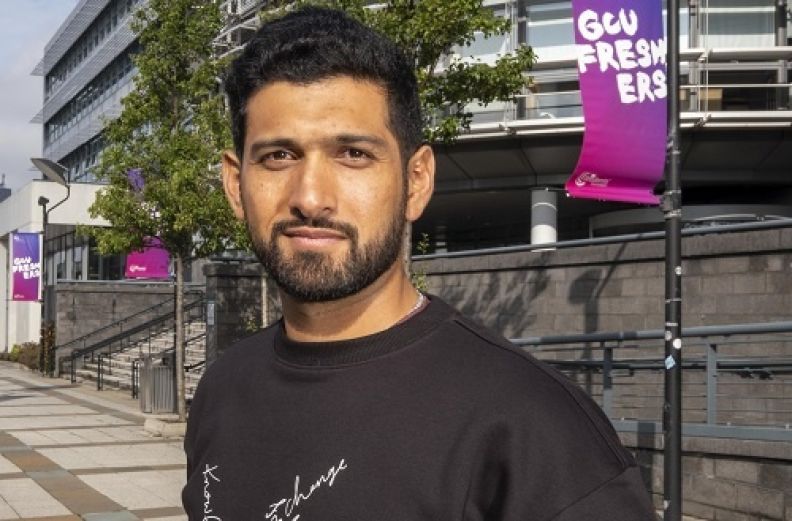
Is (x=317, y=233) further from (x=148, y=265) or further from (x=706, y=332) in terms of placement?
(x=148, y=265)

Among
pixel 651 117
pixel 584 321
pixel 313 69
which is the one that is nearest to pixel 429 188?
pixel 313 69

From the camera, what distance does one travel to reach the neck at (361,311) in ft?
6.51

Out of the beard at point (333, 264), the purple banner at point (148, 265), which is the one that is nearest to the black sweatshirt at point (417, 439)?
the beard at point (333, 264)

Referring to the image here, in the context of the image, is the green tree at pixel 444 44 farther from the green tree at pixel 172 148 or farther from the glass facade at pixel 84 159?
the glass facade at pixel 84 159

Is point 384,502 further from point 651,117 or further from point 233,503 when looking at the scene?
point 651,117

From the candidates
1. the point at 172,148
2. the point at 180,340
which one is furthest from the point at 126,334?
the point at 172,148

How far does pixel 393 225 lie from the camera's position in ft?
6.50

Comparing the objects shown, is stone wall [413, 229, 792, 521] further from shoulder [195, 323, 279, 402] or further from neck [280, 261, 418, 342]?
neck [280, 261, 418, 342]

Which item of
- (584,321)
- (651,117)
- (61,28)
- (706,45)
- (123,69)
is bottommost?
(584,321)

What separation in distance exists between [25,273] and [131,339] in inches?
191

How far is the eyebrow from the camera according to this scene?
6.30 feet

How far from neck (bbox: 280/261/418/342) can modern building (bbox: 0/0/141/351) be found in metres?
36.6

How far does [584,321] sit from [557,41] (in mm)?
11415

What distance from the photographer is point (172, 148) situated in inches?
703
